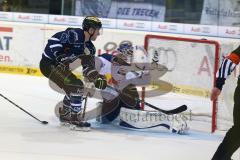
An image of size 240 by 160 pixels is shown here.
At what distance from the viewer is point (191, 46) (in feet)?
22.7

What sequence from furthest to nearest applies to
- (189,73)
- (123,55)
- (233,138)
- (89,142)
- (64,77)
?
(189,73) → (123,55) → (64,77) → (89,142) → (233,138)

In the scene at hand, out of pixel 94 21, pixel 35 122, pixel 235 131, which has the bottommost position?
pixel 35 122

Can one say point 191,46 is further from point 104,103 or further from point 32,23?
point 32,23

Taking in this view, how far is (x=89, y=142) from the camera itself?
486 centimetres

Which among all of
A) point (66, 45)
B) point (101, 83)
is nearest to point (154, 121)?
point (101, 83)

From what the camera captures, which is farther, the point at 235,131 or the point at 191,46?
the point at 191,46

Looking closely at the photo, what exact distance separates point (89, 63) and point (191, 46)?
183cm

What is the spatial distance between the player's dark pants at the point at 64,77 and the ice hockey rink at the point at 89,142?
14.6 inches

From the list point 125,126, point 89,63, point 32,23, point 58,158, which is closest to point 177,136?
point 125,126

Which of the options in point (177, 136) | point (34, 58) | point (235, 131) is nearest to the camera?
point (235, 131)

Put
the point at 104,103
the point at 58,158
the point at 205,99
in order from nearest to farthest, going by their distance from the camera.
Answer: the point at 58,158
the point at 104,103
the point at 205,99

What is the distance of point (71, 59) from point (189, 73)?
2.19 m

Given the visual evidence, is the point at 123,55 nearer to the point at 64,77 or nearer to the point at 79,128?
the point at 64,77

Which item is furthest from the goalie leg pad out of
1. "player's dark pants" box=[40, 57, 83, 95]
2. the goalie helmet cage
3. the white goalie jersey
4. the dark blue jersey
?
the dark blue jersey
